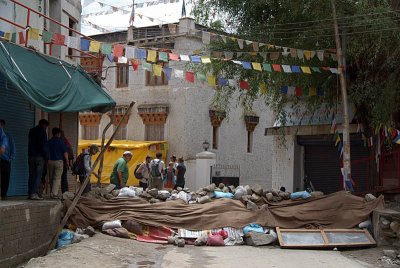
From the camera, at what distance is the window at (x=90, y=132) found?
32344mm

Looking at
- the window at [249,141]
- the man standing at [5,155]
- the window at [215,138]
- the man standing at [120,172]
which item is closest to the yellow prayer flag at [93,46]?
the man standing at [5,155]

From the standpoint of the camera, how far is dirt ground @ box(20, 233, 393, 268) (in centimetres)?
877

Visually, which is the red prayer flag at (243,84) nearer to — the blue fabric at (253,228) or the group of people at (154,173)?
the blue fabric at (253,228)

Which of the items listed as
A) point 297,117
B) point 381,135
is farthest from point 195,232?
point 297,117

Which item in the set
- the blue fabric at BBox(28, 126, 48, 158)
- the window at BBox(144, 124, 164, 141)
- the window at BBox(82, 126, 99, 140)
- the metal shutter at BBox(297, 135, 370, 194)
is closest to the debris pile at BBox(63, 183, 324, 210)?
the blue fabric at BBox(28, 126, 48, 158)

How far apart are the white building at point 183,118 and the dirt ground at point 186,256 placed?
1663cm

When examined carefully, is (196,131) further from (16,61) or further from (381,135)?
(16,61)

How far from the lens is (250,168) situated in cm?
3162

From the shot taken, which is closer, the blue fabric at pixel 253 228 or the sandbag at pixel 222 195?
the blue fabric at pixel 253 228

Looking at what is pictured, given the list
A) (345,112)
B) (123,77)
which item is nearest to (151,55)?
(345,112)

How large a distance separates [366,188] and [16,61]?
11142mm

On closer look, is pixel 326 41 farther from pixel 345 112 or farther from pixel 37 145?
pixel 37 145

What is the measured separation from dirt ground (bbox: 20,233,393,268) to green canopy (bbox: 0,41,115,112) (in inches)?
109

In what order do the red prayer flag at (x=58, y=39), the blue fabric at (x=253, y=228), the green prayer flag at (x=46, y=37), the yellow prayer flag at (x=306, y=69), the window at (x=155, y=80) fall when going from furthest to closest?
the window at (x=155, y=80) < the yellow prayer flag at (x=306, y=69) < the blue fabric at (x=253, y=228) < the red prayer flag at (x=58, y=39) < the green prayer flag at (x=46, y=37)
